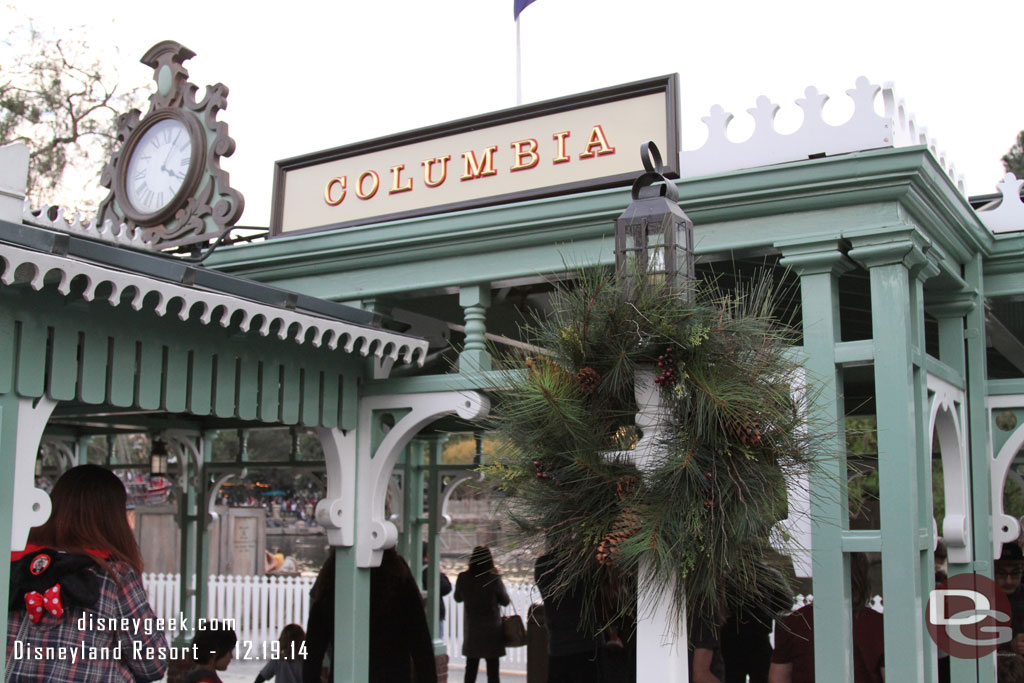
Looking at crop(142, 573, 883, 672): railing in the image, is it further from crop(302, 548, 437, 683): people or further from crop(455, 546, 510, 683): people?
crop(302, 548, 437, 683): people

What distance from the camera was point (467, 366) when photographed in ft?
20.5

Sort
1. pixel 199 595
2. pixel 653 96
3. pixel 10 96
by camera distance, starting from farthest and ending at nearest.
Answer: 1. pixel 10 96
2. pixel 199 595
3. pixel 653 96

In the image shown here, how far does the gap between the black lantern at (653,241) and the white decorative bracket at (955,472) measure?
3.21 meters

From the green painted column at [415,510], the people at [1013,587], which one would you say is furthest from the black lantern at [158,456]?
the people at [1013,587]

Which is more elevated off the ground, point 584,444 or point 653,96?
point 653,96

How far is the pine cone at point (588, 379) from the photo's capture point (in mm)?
3248

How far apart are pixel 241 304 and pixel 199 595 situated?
581cm

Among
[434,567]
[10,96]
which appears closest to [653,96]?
[434,567]

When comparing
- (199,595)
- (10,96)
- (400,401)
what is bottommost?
(199,595)

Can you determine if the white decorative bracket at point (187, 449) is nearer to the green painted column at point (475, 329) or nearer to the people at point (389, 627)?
the people at point (389, 627)

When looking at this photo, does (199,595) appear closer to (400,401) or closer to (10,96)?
(400,401)

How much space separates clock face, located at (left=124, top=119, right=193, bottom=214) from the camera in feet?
24.9

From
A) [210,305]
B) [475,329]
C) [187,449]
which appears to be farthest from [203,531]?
[210,305]

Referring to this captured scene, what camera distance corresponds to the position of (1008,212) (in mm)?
6715
